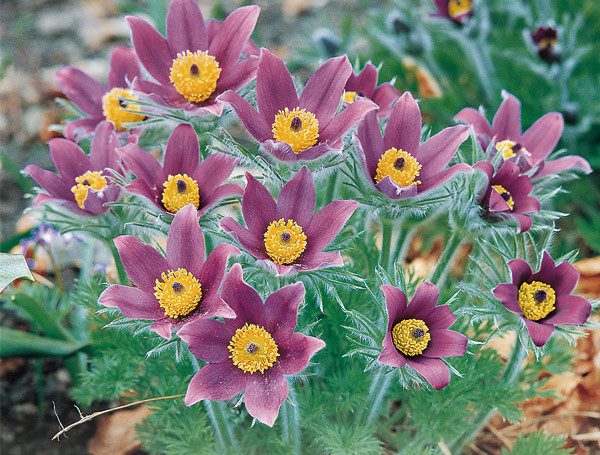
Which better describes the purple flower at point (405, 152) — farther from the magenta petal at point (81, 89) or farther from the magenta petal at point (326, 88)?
the magenta petal at point (81, 89)

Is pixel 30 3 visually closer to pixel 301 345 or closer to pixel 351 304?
pixel 351 304

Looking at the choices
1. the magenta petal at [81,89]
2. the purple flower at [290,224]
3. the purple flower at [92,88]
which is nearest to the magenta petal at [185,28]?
the purple flower at [92,88]

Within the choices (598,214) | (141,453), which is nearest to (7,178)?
(141,453)

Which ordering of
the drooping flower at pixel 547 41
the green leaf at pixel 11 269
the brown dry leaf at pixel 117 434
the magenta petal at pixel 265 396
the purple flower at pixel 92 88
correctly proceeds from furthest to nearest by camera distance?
the drooping flower at pixel 547 41, the brown dry leaf at pixel 117 434, the purple flower at pixel 92 88, the green leaf at pixel 11 269, the magenta petal at pixel 265 396

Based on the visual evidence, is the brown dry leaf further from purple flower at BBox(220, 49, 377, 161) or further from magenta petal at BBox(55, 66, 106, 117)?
purple flower at BBox(220, 49, 377, 161)

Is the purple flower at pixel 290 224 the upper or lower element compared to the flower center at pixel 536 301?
upper

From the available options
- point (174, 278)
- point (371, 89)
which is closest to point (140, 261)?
point (174, 278)
